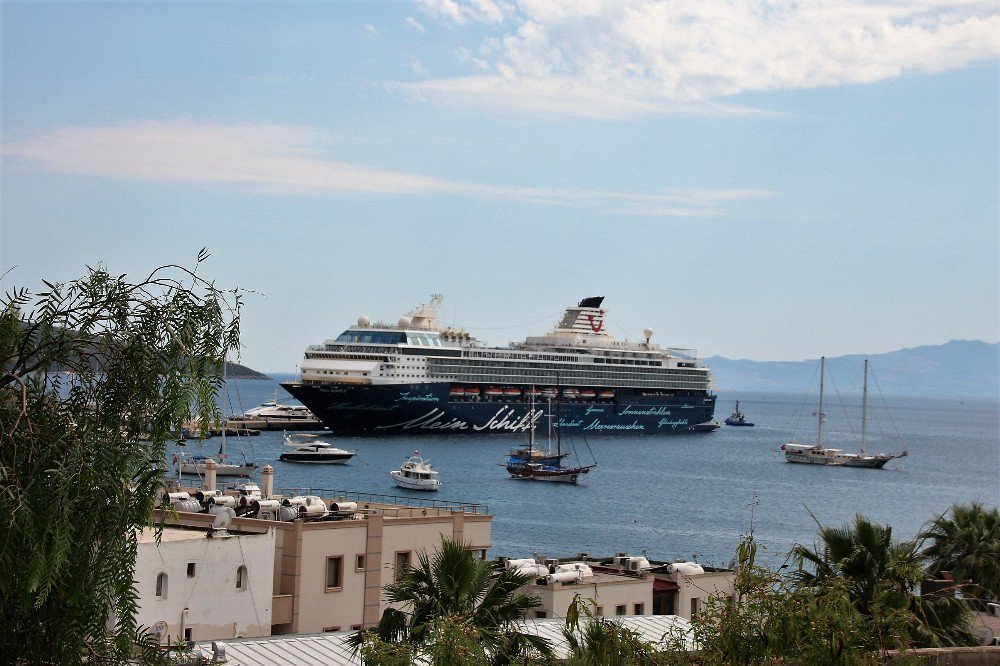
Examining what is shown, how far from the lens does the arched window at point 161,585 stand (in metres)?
17.5

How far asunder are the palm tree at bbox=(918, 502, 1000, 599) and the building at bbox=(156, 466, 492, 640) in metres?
6.80

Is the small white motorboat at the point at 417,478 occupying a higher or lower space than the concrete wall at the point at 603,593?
lower

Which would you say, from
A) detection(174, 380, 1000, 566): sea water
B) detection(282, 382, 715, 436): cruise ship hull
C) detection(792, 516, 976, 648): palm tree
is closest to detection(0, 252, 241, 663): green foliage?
detection(792, 516, 976, 648): palm tree

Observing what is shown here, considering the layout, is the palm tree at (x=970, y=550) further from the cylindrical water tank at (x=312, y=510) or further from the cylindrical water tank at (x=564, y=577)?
the cylindrical water tank at (x=312, y=510)

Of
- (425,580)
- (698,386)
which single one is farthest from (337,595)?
(698,386)

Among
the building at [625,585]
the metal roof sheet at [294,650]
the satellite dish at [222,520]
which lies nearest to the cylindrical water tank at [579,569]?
the building at [625,585]

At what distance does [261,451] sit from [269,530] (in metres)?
77.5

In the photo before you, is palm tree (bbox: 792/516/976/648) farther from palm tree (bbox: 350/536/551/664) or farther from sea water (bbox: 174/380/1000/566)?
sea water (bbox: 174/380/1000/566)

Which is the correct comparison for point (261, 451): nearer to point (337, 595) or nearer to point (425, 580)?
point (337, 595)

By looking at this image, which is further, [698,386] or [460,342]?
[698,386]

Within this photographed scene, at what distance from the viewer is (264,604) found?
745 inches

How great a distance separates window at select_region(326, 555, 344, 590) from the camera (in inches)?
804

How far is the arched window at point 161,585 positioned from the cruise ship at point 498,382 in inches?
2787

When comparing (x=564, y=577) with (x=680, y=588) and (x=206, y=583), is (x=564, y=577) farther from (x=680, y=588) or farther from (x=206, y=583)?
(x=206, y=583)
